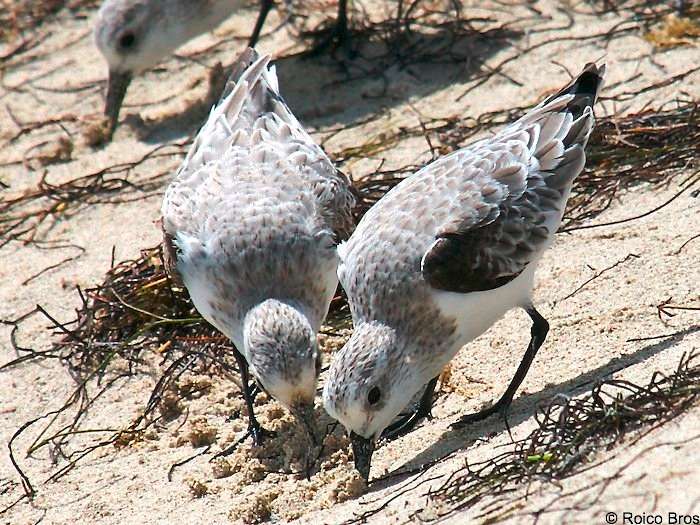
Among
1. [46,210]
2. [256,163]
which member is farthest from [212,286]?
[46,210]

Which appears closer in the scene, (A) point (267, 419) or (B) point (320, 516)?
(B) point (320, 516)

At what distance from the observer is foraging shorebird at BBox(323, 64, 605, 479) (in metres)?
4.98

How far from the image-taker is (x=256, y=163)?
6020mm

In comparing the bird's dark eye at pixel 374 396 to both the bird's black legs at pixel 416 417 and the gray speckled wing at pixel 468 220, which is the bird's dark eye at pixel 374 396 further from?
the bird's black legs at pixel 416 417

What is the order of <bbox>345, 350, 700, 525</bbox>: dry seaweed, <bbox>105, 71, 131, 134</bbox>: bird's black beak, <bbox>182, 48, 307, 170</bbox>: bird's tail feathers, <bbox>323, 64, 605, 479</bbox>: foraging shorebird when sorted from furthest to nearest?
1. <bbox>105, 71, 131, 134</bbox>: bird's black beak
2. <bbox>182, 48, 307, 170</bbox>: bird's tail feathers
3. <bbox>323, 64, 605, 479</bbox>: foraging shorebird
4. <bbox>345, 350, 700, 525</bbox>: dry seaweed

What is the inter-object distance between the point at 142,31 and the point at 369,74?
69.0 inches

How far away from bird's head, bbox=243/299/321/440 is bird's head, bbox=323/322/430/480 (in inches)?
6.4

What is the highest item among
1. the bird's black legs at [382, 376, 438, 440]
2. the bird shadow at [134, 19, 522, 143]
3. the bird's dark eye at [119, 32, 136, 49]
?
the bird's dark eye at [119, 32, 136, 49]

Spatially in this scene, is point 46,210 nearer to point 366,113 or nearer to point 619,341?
point 366,113

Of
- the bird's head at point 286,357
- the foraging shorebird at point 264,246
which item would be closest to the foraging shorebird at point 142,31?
the foraging shorebird at point 264,246

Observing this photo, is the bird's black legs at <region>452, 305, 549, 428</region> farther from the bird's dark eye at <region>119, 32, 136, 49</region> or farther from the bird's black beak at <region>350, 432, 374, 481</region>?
the bird's dark eye at <region>119, 32, 136, 49</region>

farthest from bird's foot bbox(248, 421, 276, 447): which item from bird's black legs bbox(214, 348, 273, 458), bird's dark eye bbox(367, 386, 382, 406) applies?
bird's dark eye bbox(367, 386, 382, 406)

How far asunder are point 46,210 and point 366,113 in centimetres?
235

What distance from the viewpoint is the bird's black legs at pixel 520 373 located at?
5.38m
